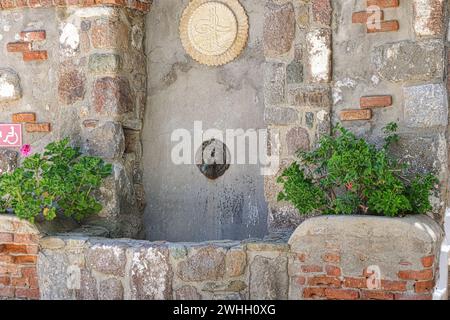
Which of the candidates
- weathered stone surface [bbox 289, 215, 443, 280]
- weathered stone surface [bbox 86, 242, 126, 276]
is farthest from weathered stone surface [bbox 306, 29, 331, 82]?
weathered stone surface [bbox 86, 242, 126, 276]

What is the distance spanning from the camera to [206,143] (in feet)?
14.2

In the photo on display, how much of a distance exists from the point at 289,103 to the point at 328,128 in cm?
27

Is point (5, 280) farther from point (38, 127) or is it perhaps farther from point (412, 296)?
point (412, 296)

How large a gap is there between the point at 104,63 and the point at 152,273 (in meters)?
1.37

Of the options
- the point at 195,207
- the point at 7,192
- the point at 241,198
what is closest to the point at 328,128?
the point at 241,198

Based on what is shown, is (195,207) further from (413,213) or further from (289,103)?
(413,213)

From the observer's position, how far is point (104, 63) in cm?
402

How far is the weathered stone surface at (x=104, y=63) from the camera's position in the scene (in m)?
4.02

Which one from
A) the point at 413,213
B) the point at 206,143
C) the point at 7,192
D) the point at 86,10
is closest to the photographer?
the point at 413,213

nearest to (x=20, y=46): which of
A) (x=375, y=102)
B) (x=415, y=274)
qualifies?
(x=375, y=102)

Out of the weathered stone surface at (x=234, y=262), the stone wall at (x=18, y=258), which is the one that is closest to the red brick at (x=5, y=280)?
the stone wall at (x=18, y=258)

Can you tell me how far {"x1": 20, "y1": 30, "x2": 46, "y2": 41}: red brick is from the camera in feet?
13.6

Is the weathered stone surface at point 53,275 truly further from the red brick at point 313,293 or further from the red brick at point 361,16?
the red brick at point 361,16

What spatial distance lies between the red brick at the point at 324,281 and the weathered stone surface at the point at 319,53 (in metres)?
1.10
